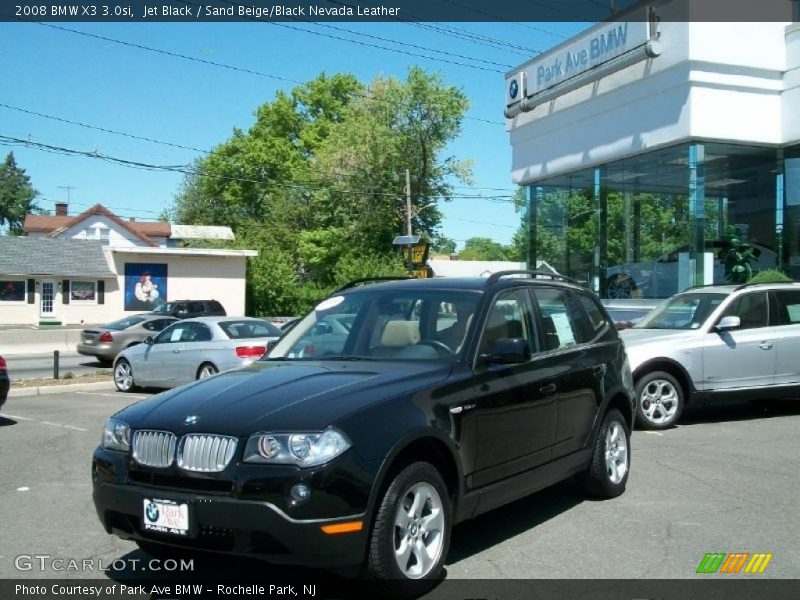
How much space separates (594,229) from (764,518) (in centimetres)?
1684

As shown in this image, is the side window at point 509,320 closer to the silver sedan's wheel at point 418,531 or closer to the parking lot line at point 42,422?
the silver sedan's wheel at point 418,531

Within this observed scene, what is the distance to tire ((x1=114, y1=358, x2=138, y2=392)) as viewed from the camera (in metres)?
15.5

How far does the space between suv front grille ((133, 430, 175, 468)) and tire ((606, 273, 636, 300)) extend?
18.2 metres

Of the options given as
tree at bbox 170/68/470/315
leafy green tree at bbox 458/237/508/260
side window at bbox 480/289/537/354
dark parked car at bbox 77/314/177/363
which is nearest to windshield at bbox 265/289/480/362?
side window at bbox 480/289/537/354

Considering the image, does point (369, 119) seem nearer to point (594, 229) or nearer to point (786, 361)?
point (594, 229)

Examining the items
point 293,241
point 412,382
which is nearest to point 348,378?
point 412,382

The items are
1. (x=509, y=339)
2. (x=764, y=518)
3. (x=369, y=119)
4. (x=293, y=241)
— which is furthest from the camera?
(x=293, y=241)

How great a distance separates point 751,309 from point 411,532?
26.1 ft

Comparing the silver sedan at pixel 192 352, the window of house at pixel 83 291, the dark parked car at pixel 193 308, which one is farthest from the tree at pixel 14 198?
the silver sedan at pixel 192 352

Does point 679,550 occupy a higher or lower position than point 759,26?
lower

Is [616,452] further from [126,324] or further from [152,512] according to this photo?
[126,324]

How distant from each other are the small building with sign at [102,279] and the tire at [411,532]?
3741 centimetres

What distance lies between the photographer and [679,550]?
534 cm

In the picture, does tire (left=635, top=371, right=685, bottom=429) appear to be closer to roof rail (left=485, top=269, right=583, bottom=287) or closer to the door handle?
roof rail (left=485, top=269, right=583, bottom=287)
